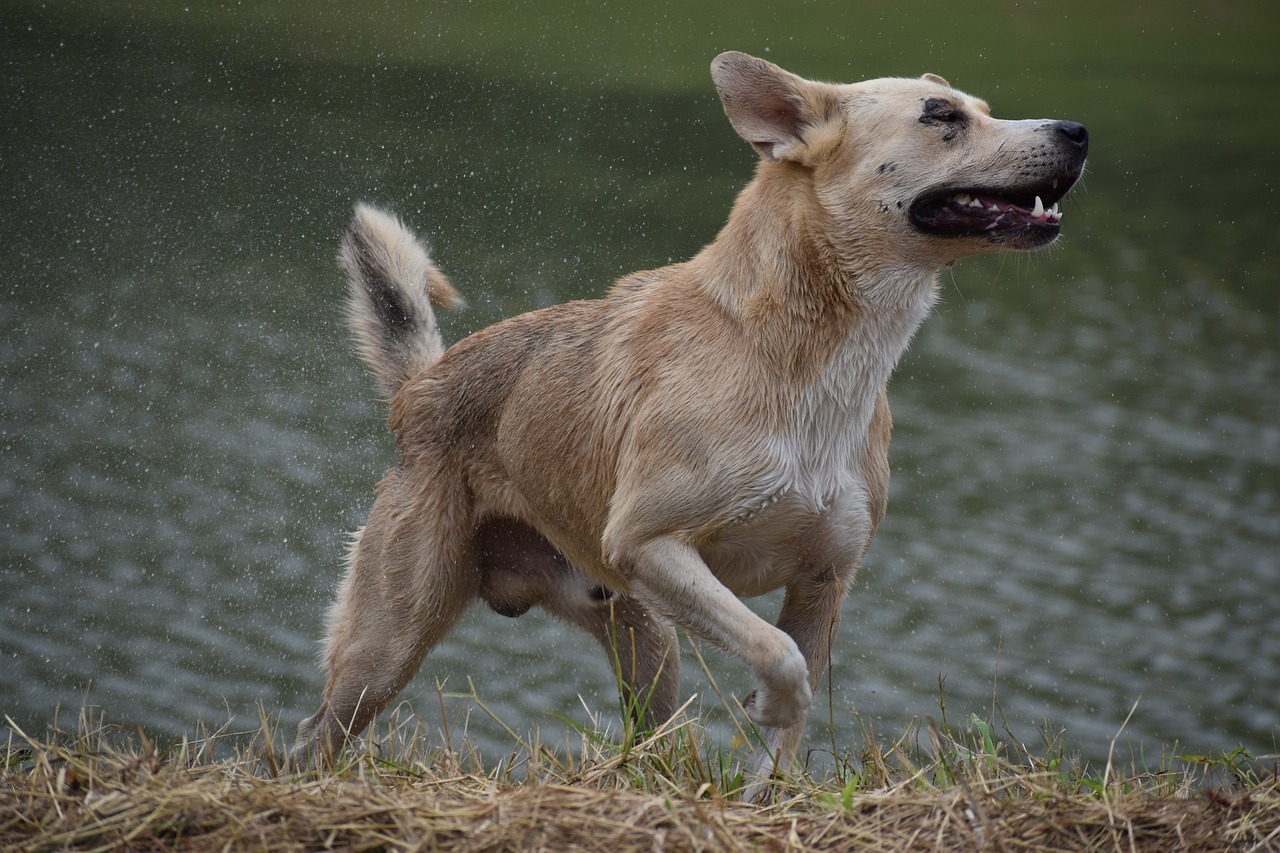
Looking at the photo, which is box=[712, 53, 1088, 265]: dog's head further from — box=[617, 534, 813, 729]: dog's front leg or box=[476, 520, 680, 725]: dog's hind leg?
box=[476, 520, 680, 725]: dog's hind leg

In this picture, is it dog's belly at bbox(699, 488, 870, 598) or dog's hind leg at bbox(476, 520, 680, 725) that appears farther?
dog's hind leg at bbox(476, 520, 680, 725)

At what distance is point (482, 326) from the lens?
10.4 metres

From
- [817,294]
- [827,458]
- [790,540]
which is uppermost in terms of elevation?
[817,294]

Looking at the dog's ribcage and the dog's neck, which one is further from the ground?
the dog's neck

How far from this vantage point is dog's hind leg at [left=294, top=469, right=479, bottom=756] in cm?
465

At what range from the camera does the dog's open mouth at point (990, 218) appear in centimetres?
399

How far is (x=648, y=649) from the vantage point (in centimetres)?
491

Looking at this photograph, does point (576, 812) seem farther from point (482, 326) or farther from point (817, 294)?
point (482, 326)

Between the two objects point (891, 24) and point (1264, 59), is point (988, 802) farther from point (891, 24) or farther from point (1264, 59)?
point (1264, 59)

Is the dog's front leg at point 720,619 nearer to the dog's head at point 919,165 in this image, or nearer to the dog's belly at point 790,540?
the dog's belly at point 790,540

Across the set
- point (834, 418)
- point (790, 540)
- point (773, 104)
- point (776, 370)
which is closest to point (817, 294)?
point (776, 370)

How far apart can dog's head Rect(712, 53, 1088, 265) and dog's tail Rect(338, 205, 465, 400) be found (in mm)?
1719

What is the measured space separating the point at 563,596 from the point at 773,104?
1790 mm

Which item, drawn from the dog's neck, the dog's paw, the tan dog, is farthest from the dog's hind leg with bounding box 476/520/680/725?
the dog's neck
